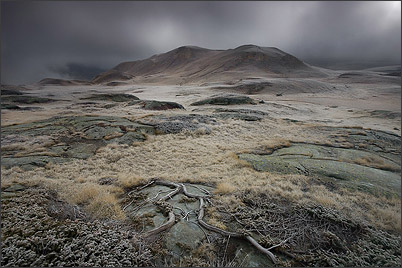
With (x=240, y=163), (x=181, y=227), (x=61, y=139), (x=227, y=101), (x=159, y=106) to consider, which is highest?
(x=227, y=101)

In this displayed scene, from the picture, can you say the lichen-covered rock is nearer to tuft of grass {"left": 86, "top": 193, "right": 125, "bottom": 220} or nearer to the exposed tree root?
tuft of grass {"left": 86, "top": 193, "right": 125, "bottom": 220}

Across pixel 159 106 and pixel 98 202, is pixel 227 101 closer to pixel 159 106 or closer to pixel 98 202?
pixel 159 106

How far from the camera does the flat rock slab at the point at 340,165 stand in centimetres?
765

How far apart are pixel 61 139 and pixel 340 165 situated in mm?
17245

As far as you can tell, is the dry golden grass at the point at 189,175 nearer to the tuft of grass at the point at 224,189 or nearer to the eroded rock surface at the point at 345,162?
the tuft of grass at the point at 224,189

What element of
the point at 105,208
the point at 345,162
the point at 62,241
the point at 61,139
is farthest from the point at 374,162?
the point at 61,139

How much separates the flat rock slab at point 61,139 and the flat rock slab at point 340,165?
30.5 feet

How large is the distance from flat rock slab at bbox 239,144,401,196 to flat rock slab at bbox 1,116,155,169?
930cm

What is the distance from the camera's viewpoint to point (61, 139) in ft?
43.8

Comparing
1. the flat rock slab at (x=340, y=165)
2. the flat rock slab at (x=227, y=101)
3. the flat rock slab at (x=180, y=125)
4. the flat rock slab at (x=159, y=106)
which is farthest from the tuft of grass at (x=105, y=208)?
the flat rock slab at (x=227, y=101)

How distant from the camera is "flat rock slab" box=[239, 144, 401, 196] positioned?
7.65 meters

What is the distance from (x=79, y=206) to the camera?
5.77 m

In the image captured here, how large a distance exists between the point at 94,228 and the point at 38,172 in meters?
6.10

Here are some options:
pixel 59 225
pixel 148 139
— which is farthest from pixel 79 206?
pixel 148 139
